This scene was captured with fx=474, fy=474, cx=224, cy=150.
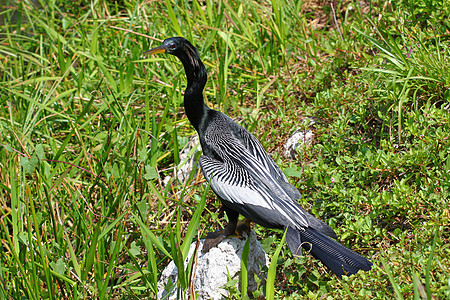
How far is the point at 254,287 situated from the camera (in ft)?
9.16

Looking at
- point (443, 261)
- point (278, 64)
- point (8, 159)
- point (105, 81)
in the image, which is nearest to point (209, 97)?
point (278, 64)

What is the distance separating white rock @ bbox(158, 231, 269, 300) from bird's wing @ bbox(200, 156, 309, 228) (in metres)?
0.19

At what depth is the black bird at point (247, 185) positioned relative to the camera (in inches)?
98.7

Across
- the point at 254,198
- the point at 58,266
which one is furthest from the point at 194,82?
the point at 58,266

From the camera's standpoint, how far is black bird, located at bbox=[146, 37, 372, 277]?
8.22ft

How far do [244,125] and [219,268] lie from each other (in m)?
1.69

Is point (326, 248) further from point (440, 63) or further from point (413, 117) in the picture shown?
point (440, 63)

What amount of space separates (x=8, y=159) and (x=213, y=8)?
2594mm

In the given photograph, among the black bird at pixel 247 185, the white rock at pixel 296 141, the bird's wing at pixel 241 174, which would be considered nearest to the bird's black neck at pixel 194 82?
the black bird at pixel 247 185

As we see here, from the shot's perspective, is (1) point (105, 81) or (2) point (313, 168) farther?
(1) point (105, 81)

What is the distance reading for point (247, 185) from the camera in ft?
9.21

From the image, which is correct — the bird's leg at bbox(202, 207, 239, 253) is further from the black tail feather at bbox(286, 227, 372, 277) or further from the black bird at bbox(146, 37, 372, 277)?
the black tail feather at bbox(286, 227, 372, 277)

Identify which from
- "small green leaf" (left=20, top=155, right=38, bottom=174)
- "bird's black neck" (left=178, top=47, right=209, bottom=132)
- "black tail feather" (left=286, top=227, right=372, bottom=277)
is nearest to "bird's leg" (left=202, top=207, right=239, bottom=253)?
"black tail feather" (left=286, top=227, right=372, bottom=277)

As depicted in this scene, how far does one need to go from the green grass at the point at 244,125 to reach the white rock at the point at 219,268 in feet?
0.33
